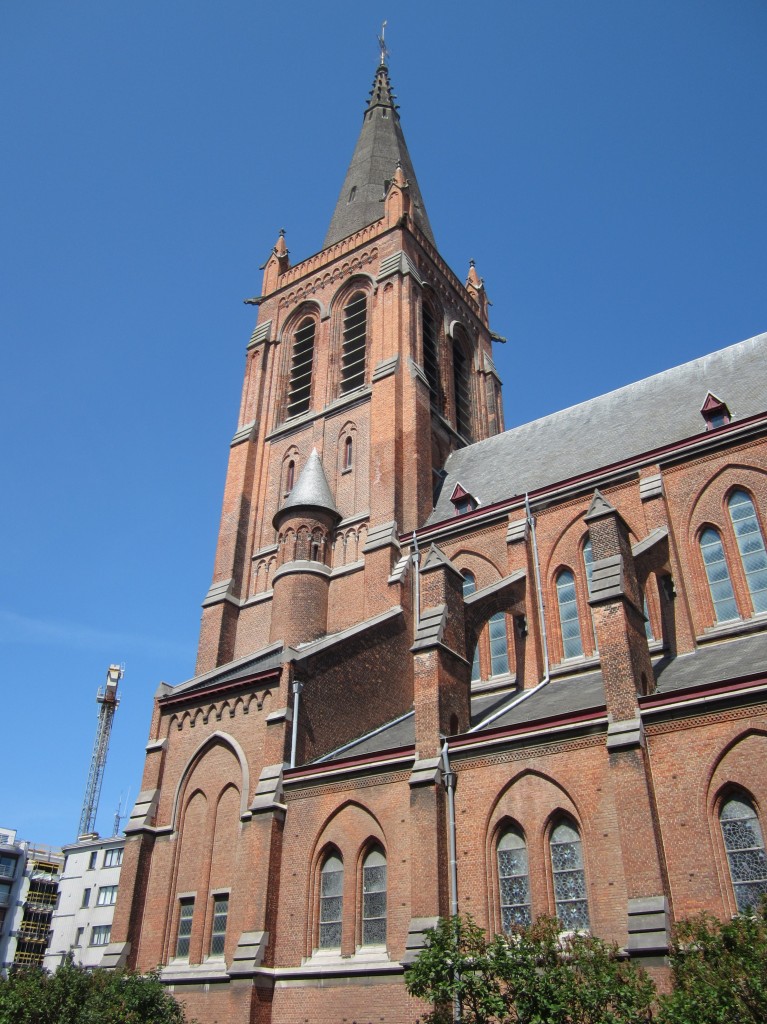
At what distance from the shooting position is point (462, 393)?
36.7 m

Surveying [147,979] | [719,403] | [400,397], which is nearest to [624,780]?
[147,979]

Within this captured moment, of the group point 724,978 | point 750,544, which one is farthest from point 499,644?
point 724,978

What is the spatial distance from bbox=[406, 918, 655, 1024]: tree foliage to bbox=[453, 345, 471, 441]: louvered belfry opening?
76.9ft

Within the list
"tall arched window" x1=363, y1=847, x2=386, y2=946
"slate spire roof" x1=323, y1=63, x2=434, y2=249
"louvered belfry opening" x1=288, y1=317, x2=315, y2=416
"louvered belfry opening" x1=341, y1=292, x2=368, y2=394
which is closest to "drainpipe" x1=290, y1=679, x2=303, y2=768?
"tall arched window" x1=363, y1=847, x2=386, y2=946

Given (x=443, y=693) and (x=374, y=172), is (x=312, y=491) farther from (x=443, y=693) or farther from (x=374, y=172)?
(x=374, y=172)

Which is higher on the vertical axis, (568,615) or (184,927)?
(568,615)

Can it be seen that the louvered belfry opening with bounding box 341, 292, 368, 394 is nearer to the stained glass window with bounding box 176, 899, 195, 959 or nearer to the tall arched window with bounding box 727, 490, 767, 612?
the tall arched window with bounding box 727, 490, 767, 612

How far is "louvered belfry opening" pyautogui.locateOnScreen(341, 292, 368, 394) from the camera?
33.2 metres

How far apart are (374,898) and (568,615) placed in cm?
851

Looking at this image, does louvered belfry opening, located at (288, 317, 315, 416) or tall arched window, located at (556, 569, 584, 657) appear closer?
tall arched window, located at (556, 569, 584, 657)

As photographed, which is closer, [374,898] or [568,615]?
[374,898]

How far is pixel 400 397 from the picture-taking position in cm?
3042

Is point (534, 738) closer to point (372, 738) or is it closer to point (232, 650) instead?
point (372, 738)

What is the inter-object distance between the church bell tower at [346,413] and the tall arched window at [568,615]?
16.8 ft
